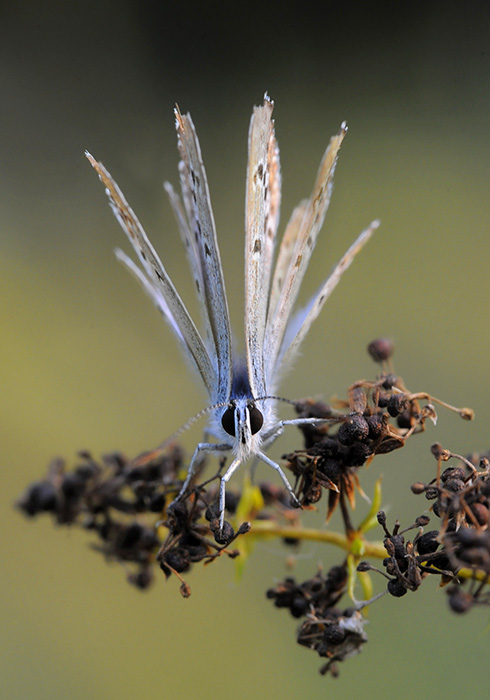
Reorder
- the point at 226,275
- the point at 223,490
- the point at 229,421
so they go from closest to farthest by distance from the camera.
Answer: the point at 223,490 → the point at 229,421 → the point at 226,275

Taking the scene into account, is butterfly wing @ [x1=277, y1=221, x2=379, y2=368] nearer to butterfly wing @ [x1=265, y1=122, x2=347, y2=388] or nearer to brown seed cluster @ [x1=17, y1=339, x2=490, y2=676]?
butterfly wing @ [x1=265, y1=122, x2=347, y2=388]

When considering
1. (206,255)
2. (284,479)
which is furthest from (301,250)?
(284,479)

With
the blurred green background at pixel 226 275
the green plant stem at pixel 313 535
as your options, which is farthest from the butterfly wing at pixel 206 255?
the blurred green background at pixel 226 275

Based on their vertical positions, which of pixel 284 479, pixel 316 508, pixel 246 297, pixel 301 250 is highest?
pixel 301 250

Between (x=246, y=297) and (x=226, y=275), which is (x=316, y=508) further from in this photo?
(x=226, y=275)

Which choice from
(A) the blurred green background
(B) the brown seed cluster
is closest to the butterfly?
(B) the brown seed cluster

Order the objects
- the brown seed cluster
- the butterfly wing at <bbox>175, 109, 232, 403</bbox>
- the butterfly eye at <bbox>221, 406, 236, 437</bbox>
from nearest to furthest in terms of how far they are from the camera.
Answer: the brown seed cluster, the butterfly wing at <bbox>175, 109, 232, 403</bbox>, the butterfly eye at <bbox>221, 406, 236, 437</bbox>
